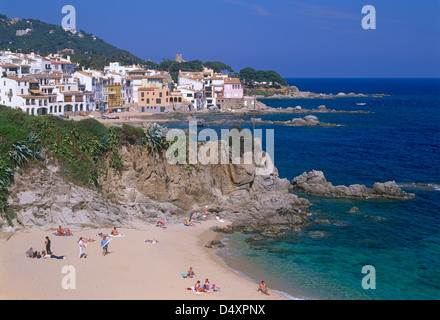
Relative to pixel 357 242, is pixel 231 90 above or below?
above

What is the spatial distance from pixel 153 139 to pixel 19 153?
8857 millimetres

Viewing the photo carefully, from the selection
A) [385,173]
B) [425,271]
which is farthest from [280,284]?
[385,173]

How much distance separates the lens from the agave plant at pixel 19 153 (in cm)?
2616

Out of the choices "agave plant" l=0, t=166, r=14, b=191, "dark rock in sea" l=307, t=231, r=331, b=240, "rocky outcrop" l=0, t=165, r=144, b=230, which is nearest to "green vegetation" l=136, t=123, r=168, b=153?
"rocky outcrop" l=0, t=165, r=144, b=230

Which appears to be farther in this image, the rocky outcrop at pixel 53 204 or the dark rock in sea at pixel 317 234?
the dark rock in sea at pixel 317 234

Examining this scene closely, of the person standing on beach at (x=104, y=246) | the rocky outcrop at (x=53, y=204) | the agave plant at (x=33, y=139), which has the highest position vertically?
the agave plant at (x=33, y=139)

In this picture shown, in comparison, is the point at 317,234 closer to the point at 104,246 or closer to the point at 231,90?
the point at 104,246

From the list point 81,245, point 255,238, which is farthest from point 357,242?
point 81,245

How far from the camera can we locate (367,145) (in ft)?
229

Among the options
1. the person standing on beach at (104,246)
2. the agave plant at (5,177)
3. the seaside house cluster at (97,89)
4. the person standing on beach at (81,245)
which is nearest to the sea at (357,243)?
the person standing on beach at (104,246)

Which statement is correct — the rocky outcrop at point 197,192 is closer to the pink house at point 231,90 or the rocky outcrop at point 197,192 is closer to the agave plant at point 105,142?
the agave plant at point 105,142

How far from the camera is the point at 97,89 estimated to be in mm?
88562

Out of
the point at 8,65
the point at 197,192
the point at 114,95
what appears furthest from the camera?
the point at 114,95

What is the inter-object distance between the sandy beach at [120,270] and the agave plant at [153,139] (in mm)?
6760
